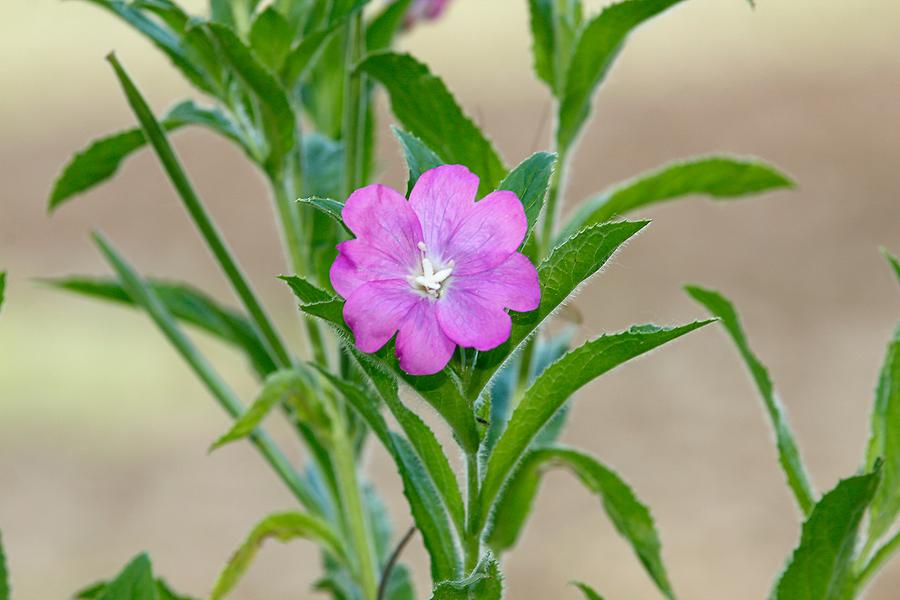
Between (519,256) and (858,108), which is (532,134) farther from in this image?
(519,256)

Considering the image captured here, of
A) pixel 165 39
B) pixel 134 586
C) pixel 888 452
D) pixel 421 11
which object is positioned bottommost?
pixel 134 586

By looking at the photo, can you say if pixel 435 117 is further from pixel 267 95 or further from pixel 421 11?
pixel 421 11

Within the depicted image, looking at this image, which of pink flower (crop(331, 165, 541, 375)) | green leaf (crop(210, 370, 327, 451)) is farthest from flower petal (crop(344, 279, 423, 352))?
green leaf (crop(210, 370, 327, 451))

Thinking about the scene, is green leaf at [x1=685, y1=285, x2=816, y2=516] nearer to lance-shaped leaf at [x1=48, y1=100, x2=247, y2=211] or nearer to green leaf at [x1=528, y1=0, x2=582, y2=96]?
green leaf at [x1=528, y1=0, x2=582, y2=96]

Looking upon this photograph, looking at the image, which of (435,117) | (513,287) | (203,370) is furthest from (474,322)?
(203,370)

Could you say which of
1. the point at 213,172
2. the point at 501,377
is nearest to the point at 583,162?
the point at 213,172
